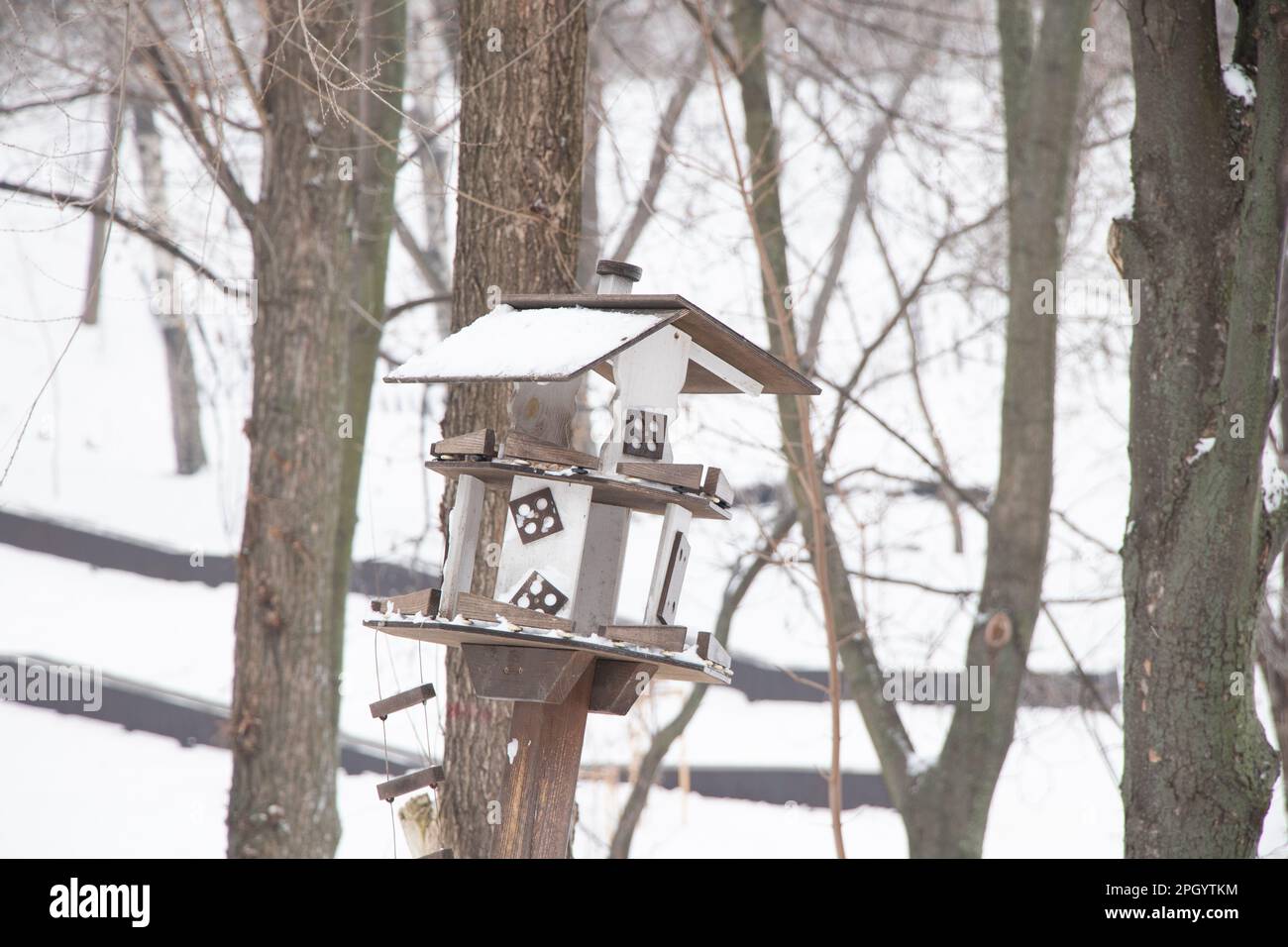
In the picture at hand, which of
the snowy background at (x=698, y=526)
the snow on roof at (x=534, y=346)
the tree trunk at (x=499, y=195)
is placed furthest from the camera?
the snowy background at (x=698, y=526)

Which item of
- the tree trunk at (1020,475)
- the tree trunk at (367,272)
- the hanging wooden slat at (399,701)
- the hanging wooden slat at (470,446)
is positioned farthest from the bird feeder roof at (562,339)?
the tree trunk at (367,272)

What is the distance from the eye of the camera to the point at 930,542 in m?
14.3

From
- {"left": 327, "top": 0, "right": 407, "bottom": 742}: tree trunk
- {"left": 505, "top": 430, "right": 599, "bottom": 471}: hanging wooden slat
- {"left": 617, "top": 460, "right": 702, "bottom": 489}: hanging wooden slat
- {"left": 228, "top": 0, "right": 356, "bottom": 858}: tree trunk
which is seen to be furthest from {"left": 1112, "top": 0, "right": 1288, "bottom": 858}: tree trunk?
{"left": 327, "top": 0, "right": 407, "bottom": 742}: tree trunk

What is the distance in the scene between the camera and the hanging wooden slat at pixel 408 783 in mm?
3121

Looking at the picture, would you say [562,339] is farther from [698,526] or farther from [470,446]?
[698,526]

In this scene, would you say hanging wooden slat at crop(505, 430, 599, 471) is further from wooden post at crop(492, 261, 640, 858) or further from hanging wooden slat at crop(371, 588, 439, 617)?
hanging wooden slat at crop(371, 588, 439, 617)

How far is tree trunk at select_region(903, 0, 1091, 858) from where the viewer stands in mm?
5199

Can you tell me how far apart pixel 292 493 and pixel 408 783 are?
256 cm

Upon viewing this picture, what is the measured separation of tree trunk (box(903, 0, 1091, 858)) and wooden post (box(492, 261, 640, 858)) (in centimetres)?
288

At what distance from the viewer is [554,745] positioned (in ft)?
8.96

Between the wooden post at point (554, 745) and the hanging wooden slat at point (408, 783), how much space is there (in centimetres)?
46

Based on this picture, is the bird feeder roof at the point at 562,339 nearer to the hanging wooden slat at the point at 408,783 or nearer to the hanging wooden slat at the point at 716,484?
the hanging wooden slat at the point at 716,484

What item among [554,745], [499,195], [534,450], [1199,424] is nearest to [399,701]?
[554,745]
